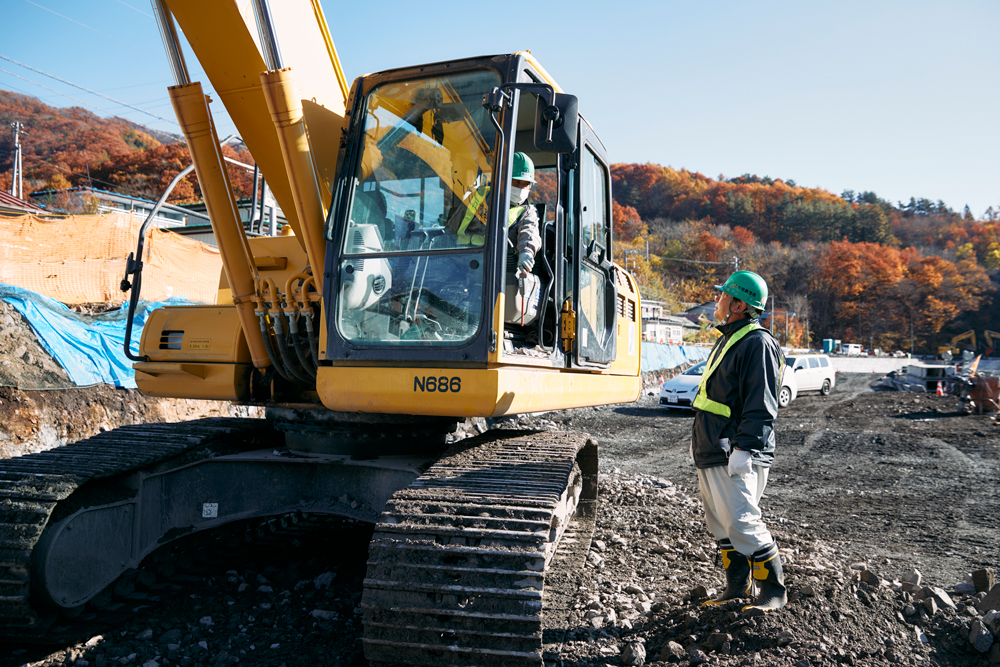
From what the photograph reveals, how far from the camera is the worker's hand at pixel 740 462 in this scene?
333 centimetres

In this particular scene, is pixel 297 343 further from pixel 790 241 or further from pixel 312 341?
pixel 790 241

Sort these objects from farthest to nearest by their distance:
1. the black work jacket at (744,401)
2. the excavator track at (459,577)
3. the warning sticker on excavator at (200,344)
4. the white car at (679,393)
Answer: the white car at (679,393) < the warning sticker on excavator at (200,344) < the black work jacket at (744,401) < the excavator track at (459,577)

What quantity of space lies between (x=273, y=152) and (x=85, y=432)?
6.05 meters

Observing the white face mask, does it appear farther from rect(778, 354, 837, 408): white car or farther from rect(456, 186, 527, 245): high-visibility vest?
rect(778, 354, 837, 408): white car

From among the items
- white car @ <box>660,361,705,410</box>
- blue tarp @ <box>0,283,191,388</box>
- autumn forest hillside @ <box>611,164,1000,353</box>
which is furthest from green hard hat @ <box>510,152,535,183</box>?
autumn forest hillside @ <box>611,164,1000,353</box>

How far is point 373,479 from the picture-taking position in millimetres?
3770

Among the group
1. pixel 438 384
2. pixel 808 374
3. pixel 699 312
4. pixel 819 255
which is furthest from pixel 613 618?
pixel 819 255

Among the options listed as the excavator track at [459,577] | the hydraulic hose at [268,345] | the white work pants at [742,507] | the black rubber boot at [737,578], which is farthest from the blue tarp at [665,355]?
the excavator track at [459,577]

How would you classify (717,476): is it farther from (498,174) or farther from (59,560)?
(59,560)

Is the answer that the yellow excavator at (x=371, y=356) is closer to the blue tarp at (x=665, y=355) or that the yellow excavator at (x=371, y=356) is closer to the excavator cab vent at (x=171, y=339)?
the excavator cab vent at (x=171, y=339)

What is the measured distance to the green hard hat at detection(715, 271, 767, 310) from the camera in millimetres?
3738

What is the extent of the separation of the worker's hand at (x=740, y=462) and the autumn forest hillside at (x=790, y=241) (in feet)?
127

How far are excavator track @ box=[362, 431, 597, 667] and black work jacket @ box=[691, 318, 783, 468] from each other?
1038 millimetres

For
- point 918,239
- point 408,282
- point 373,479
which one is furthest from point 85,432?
point 918,239
